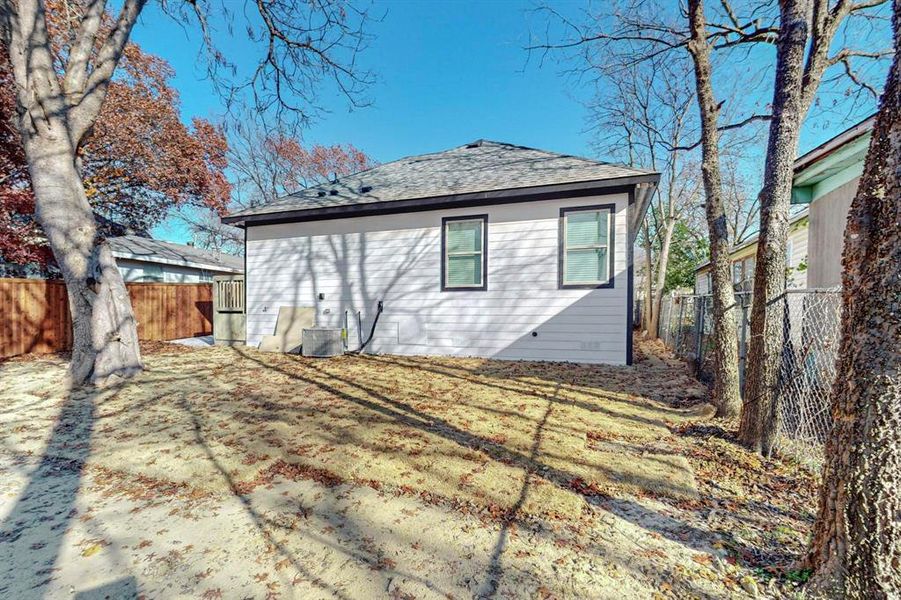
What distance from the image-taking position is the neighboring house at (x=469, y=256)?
6.80m

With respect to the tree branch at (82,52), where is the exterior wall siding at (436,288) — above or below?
below

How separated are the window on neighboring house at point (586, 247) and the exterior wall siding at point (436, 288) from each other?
123 mm

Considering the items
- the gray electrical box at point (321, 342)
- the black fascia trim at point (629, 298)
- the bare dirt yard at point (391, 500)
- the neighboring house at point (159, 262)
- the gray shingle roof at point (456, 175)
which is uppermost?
the gray shingle roof at point (456, 175)

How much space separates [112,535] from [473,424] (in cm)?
268

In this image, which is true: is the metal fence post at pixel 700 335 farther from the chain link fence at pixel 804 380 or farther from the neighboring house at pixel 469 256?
the chain link fence at pixel 804 380

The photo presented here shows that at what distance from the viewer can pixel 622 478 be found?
8.68 ft

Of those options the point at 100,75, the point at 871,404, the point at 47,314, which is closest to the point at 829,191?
the point at 871,404

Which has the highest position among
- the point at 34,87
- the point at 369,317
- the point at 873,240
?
the point at 34,87

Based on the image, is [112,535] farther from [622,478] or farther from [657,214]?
[657,214]

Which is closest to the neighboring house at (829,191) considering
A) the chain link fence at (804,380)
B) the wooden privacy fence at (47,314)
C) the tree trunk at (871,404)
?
the chain link fence at (804,380)

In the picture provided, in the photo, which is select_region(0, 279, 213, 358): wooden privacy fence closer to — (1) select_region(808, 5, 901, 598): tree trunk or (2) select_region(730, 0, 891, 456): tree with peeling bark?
(1) select_region(808, 5, 901, 598): tree trunk

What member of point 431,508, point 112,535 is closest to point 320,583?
point 431,508

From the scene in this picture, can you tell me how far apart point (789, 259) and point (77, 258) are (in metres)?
14.6

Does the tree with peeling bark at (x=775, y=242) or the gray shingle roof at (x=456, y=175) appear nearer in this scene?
the tree with peeling bark at (x=775, y=242)
